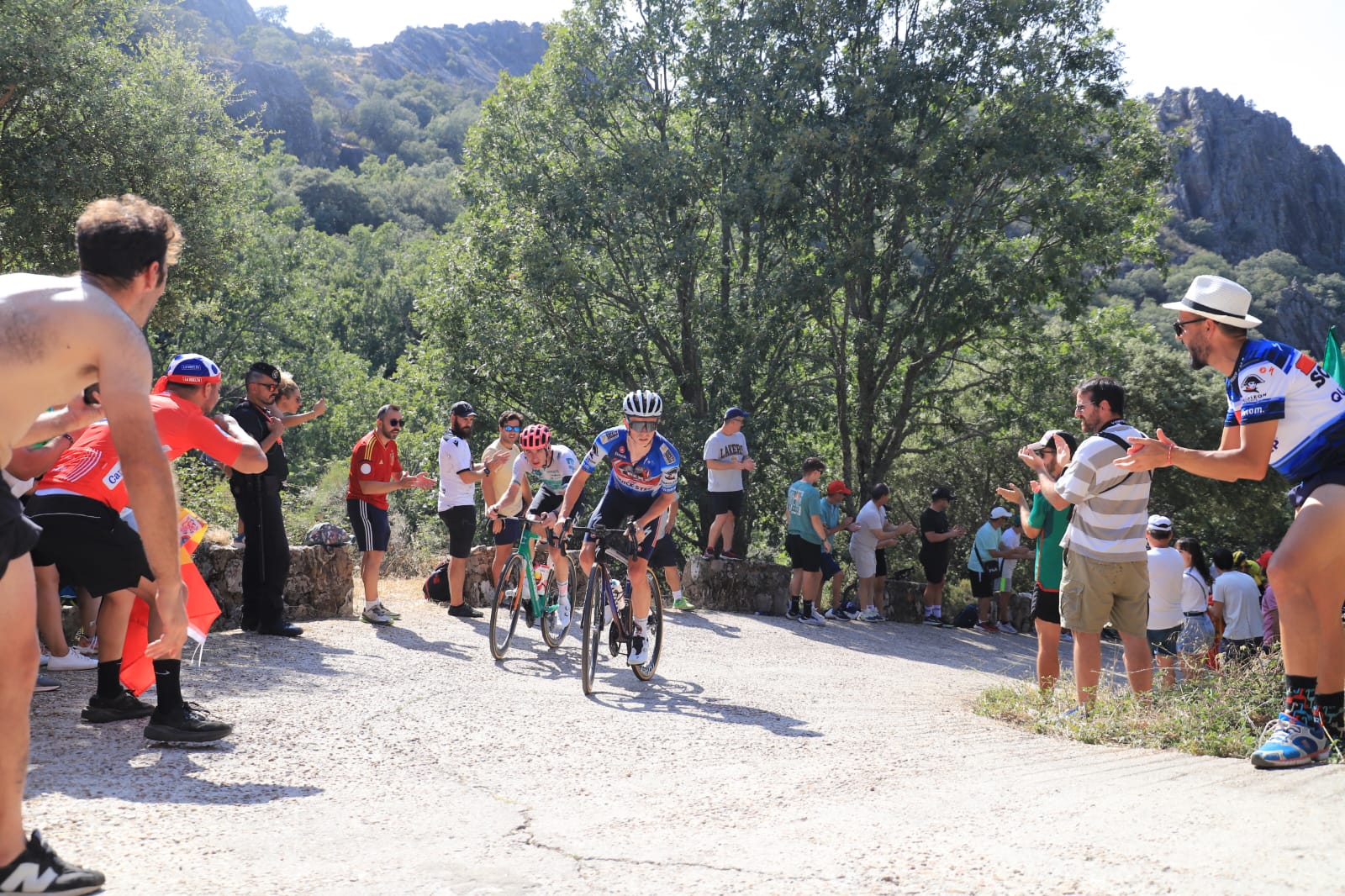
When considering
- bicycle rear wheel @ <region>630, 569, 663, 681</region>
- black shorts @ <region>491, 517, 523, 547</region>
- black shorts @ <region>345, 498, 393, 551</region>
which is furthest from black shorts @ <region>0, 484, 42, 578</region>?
black shorts @ <region>491, 517, 523, 547</region>

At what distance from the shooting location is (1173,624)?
9.53m

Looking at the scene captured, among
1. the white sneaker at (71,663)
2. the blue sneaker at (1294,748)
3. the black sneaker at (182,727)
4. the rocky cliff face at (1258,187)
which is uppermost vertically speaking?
the rocky cliff face at (1258,187)

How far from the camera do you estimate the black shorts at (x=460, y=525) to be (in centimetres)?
1143

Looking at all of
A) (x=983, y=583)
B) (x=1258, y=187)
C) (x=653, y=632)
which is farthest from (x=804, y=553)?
(x=1258, y=187)

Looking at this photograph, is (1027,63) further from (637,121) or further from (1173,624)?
(1173,624)

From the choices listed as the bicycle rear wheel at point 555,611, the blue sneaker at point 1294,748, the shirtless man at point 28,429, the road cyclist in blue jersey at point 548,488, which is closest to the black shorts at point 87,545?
the shirtless man at point 28,429

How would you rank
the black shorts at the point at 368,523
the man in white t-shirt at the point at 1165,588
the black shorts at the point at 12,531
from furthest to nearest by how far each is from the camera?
the black shorts at the point at 368,523, the man in white t-shirt at the point at 1165,588, the black shorts at the point at 12,531

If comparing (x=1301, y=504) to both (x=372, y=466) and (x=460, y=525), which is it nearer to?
(x=372, y=466)

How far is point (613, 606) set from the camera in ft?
27.4

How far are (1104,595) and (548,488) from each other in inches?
228

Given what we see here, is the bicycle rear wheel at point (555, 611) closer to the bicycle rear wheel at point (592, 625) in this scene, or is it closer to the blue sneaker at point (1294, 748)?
the bicycle rear wheel at point (592, 625)

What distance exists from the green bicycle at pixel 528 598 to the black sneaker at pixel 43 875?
5745mm

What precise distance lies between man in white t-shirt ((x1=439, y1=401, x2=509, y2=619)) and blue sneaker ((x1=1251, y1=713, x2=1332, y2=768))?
8.04m

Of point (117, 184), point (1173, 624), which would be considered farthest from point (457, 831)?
point (117, 184)
